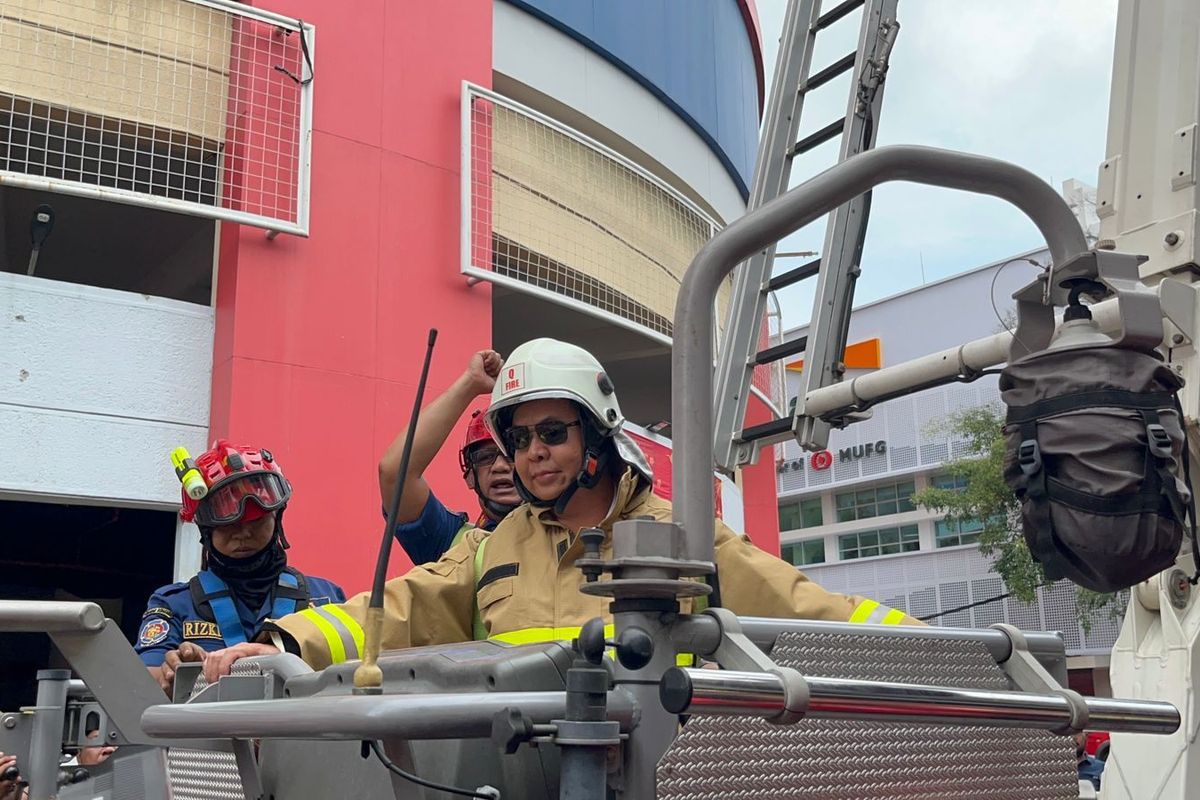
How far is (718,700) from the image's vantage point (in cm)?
125

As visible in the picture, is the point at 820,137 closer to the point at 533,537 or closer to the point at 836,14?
the point at 836,14

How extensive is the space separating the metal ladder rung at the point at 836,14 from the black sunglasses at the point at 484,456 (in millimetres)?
2058

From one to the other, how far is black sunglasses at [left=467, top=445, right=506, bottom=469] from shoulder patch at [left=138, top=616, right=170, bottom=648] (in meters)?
1.12

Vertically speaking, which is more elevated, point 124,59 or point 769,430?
point 124,59

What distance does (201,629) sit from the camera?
3545 mm

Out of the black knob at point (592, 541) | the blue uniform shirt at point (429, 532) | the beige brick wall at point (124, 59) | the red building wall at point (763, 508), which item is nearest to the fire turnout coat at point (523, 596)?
the black knob at point (592, 541)

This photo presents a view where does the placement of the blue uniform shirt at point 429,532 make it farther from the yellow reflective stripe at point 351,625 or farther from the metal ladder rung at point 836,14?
the metal ladder rung at point 836,14

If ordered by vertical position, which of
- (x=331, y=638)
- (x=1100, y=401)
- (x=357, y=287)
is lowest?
(x=331, y=638)

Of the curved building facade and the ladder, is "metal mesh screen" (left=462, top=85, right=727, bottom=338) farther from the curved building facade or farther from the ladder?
the ladder

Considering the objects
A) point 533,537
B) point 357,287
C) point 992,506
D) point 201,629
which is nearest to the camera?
point 533,537

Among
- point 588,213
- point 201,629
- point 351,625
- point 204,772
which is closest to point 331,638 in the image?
point 351,625

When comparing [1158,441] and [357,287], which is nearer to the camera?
[1158,441]

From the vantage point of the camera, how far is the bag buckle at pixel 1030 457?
5.52 feet

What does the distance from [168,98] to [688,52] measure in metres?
5.61
